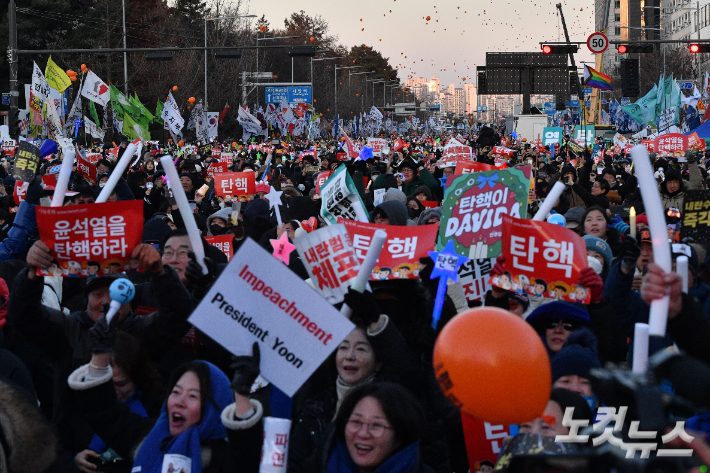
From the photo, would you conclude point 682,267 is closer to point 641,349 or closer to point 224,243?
point 641,349

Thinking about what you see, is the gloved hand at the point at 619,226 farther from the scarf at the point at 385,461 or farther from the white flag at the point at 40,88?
the white flag at the point at 40,88

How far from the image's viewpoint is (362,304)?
3355mm

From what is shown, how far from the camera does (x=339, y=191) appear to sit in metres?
5.56

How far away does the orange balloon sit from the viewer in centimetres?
243

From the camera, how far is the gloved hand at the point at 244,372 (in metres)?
3.00

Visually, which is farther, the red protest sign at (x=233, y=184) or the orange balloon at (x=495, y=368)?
the red protest sign at (x=233, y=184)

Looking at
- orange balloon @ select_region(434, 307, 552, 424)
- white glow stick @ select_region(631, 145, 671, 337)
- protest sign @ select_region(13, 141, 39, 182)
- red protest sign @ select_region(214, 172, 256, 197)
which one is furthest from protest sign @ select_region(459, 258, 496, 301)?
red protest sign @ select_region(214, 172, 256, 197)

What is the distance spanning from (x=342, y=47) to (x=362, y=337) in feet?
340

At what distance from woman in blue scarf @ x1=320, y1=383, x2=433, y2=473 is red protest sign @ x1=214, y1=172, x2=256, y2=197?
8260 mm

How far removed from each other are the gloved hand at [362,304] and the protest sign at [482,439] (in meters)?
0.71

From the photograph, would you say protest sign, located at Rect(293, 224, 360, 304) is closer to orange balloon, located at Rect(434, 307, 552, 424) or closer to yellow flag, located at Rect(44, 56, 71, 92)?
orange balloon, located at Rect(434, 307, 552, 424)

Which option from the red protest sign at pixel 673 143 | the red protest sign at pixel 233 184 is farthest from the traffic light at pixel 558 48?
the red protest sign at pixel 233 184

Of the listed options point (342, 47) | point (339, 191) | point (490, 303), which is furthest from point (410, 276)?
point (342, 47)
